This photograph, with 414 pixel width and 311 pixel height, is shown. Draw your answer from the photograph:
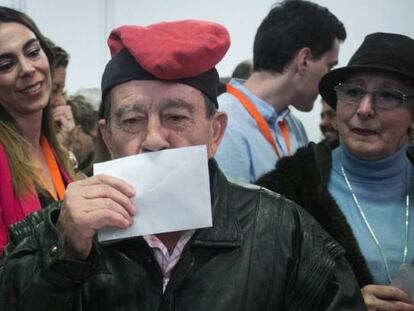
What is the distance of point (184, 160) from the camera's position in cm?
96

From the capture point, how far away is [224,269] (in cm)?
105

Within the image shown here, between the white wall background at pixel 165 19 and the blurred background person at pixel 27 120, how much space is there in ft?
6.83

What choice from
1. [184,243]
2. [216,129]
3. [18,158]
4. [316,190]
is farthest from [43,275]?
[18,158]

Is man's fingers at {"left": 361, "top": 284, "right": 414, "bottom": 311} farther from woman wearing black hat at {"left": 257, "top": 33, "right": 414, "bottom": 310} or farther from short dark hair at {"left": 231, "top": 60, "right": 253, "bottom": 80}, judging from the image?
short dark hair at {"left": 231, "top": 60, "right": 253, "bottom": 80}

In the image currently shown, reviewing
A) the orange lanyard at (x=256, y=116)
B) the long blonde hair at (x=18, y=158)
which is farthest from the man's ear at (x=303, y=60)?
the long blonde hair at (x=18, y=158)

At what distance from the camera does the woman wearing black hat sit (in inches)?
59.1

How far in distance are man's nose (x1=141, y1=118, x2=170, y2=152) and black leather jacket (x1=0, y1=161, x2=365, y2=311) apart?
160 millimetres

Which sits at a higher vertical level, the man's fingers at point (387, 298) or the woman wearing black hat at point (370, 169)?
the woman wearing black hat at point (370, 169)

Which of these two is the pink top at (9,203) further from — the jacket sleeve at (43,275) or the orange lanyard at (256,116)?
the orange lanyard at (256,116)

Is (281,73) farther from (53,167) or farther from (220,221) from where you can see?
(220,221)

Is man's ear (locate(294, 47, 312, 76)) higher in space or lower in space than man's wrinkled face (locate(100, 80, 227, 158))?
lower

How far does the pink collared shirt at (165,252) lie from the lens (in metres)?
1.06

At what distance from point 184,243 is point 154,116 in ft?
0.80

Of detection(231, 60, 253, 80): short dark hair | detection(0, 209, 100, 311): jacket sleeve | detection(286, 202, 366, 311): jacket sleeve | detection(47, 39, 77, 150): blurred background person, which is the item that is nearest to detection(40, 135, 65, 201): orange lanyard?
detection(47, 39, 77, 150): blurred background person
